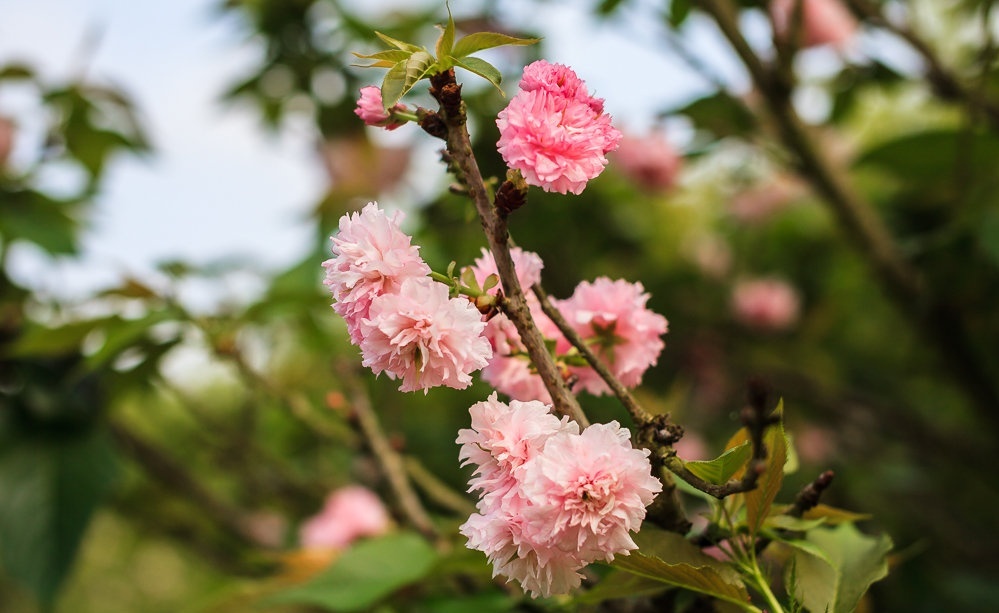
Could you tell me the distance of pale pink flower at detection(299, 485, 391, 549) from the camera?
1428 millimetres

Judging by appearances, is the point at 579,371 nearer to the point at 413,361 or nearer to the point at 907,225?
the point at 413,361

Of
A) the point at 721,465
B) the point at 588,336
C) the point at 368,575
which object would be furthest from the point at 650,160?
the point at 721,465

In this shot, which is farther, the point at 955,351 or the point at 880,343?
the point at 880,343

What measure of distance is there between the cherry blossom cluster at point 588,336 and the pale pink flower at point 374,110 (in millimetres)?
99

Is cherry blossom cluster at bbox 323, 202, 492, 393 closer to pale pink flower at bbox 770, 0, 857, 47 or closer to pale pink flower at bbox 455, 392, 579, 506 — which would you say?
pale pink flower at bbox 455, 392, 579, 506

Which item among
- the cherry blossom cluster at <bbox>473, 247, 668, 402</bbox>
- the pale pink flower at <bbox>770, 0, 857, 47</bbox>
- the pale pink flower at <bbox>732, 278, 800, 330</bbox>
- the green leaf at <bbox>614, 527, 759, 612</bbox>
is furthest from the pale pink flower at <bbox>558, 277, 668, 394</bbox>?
the pale pink flower at <bbox>732, 278, 800, 330</bbox>

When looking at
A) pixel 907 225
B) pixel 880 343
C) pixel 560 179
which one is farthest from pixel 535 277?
pixel 880 343

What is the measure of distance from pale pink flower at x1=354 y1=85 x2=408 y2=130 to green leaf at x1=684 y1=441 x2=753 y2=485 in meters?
0.27

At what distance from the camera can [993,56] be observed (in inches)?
45.5

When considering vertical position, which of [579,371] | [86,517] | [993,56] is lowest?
[579,371]

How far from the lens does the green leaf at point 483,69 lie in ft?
1.59

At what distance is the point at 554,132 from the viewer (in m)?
0.47

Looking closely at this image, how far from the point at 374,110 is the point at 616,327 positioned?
21 cm

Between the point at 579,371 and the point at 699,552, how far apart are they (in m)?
0.14
